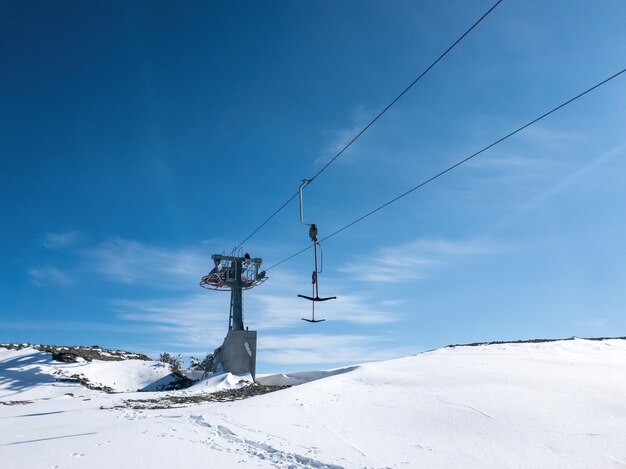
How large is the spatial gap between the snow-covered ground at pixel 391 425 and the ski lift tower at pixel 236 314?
41.6 feet

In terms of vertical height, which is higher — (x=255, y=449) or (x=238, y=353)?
(x=238, y=353)

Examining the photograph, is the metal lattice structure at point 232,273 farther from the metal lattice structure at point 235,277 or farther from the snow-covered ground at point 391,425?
the snow-covered ground at point 391,425

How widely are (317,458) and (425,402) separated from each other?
348cm

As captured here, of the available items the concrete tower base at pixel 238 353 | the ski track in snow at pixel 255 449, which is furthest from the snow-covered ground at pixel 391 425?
the concrete tower base at pixel 238 353

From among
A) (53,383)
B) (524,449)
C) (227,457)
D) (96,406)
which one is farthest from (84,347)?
(524,449)

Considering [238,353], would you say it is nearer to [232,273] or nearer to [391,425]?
[232,273]

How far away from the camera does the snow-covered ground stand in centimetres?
669

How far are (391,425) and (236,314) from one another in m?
21.6

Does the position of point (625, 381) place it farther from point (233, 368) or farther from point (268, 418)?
point (233, 368)

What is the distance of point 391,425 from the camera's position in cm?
826

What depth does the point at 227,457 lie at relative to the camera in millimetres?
7039

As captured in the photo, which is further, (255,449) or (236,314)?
(236,314)

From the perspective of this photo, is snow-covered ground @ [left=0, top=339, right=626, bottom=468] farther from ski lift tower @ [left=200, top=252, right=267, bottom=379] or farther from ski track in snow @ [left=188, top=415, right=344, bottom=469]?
ski lift tower @ [left=200, top=252, right=267, bottom=379]

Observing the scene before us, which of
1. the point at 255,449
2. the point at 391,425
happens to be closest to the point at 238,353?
the point at 391,425
